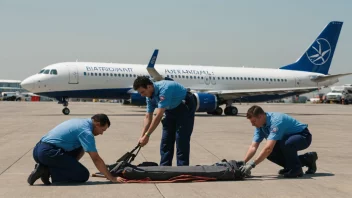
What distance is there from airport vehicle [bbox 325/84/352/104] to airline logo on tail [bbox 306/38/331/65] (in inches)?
1452

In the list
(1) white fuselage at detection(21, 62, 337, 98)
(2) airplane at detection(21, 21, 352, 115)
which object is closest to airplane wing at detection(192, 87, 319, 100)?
(2) airplane at detection(21, 21, 352, 115)

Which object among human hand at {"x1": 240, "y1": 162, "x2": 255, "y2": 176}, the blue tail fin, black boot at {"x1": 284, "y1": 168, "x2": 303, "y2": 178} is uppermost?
the blue tail fin

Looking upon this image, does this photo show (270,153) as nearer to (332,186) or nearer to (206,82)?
(332,186)

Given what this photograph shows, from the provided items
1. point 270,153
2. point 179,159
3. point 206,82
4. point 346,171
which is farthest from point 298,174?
point 206,82

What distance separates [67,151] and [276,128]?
9.25 ft

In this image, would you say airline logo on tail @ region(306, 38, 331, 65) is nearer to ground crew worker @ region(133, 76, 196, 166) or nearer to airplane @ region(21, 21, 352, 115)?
airplane @ region(21, 21, 352, 115)

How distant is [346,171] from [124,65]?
21.7 m

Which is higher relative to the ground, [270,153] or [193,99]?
[193,99]

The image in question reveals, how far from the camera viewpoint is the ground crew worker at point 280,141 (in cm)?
705

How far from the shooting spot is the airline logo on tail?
34.6m

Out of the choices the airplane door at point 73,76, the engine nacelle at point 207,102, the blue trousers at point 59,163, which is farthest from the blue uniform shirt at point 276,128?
the airplane door at point 73,76

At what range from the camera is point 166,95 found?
7324 mm

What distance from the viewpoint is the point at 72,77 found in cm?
2644

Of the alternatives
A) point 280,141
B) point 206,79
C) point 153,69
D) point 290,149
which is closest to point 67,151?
point 280,141
